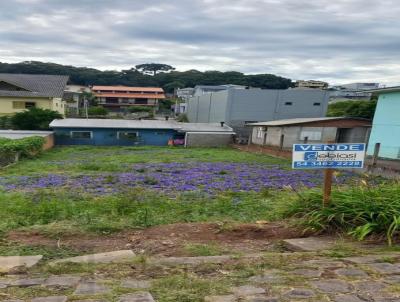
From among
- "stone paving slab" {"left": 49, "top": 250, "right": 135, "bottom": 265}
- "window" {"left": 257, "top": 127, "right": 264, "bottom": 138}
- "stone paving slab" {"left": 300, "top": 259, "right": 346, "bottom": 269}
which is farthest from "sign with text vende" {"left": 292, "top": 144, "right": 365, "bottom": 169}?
"window" {"left": 257, "top": 127, "right": 264, "bottom": 138}

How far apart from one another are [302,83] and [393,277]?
98.2 m

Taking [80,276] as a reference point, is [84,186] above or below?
below

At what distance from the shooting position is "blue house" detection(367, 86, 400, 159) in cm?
1812

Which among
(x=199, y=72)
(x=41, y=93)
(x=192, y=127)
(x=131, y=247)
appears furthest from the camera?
(x=199, y=72)

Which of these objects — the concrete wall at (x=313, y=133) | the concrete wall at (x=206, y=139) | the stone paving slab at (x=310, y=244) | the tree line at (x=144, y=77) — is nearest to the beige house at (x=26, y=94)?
the concrete wall at (x=206, y=139)

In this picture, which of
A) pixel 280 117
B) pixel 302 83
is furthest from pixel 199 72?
pixel 280 117

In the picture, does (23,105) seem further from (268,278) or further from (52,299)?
(268,278)

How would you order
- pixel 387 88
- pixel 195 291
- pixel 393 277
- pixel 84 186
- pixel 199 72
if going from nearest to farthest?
1. pixel 195 291
2. pixel 393 277
3. pixel 84 186
4. pixel 387 88
5. pixel 199 72

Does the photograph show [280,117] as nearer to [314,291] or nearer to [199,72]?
[314,291]

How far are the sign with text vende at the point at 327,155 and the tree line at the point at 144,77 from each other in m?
86.6

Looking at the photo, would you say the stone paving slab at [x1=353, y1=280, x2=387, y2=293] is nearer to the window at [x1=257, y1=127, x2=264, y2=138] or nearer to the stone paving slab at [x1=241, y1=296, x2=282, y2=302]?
the stone paving slab at [x1=241, y1=296, x2=282, y2=302]

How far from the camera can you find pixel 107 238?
4926 mm

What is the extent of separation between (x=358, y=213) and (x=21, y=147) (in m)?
18.6

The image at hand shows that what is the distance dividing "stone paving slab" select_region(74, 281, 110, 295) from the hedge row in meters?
17.7
